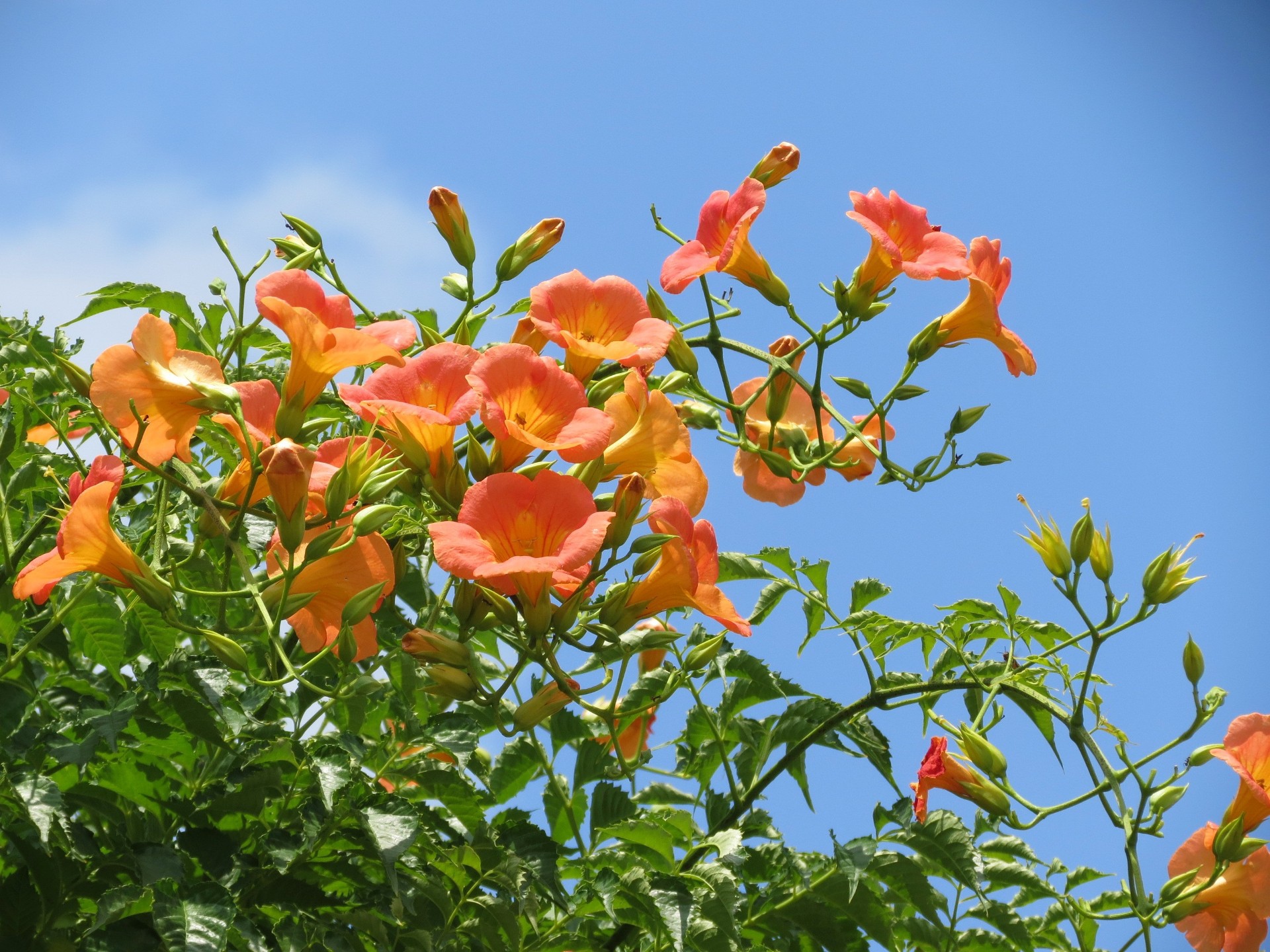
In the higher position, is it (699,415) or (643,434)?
(699,415)

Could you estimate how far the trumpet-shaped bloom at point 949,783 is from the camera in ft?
7.63

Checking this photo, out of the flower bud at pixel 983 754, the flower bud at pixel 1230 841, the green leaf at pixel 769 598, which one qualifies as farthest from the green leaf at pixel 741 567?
the flower bud at pixel 1230 841

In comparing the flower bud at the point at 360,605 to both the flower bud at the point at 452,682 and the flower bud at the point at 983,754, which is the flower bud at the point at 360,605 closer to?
the flower bud at the point at 452,682

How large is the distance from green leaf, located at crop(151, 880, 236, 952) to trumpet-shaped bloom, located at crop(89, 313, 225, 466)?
2.26 ft

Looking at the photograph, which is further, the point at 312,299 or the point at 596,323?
the point at 596,323

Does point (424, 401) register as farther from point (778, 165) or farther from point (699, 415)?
point (778, 165)

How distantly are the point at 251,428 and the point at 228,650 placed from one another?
1.31 ft

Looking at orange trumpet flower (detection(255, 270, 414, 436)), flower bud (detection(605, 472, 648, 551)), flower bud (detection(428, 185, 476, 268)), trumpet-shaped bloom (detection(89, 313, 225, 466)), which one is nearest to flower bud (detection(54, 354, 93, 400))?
trumpet-shaped bloom (detection(89, 313, 225, 466))

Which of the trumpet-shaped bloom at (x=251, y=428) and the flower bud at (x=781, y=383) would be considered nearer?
the trumpet-shaped bloom at (x=251, y=428)

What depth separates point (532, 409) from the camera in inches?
74.0

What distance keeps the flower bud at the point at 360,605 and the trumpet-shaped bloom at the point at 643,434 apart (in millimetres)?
482

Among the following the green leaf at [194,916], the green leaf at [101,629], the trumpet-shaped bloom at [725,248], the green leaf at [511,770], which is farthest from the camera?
the green leaf at [511,770]

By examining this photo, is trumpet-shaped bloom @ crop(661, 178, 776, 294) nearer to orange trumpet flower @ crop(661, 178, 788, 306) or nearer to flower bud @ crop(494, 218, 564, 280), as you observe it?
orange trumpet flower @ crop(661, 178, 788, 306)

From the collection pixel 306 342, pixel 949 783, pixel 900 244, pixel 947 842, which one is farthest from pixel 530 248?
A: pixel 949 783
